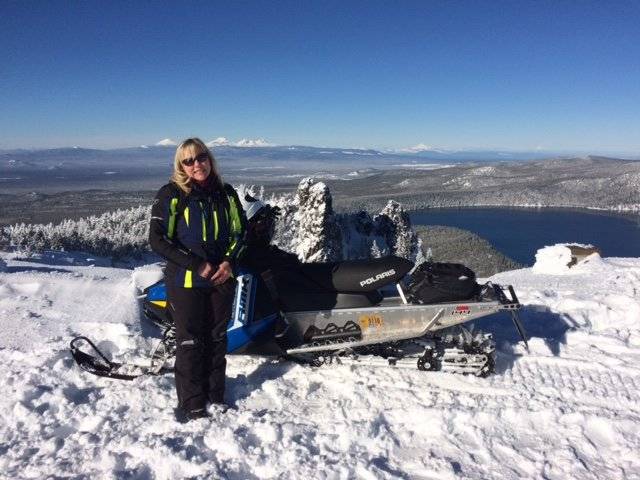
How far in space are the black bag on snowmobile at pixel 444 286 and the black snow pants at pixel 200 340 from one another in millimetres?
1795

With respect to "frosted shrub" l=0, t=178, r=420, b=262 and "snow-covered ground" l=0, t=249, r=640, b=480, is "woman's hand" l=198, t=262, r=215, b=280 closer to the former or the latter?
"snow-covered ground" l=0, t=249, r=640, b=480

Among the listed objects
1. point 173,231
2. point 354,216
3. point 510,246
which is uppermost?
point 173,231

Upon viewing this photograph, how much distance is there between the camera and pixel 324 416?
143 inches

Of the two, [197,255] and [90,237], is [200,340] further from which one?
[90,237]

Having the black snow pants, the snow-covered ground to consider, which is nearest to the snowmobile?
the snow-covered ground

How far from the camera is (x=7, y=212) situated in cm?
8519

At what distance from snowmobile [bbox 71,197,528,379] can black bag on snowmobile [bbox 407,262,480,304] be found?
0.07ft

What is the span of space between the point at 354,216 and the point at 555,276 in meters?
31.1

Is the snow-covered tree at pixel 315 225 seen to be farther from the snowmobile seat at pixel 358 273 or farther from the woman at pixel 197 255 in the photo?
the woman at pixel 197 255

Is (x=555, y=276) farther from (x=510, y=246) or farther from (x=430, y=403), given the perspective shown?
(x=510, y=246)

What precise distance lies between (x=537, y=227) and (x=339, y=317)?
294 feet

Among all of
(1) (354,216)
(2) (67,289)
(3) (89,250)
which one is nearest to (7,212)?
(3) (89,250)

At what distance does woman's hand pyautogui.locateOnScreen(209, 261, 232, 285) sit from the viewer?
145 inches

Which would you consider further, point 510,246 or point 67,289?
point 510,246
